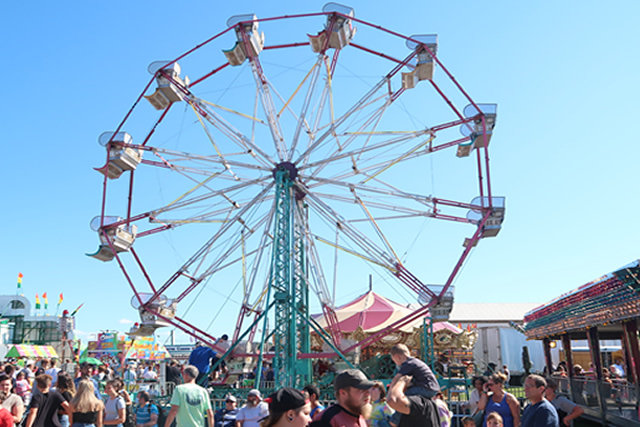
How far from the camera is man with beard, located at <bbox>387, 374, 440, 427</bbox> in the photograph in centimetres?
355

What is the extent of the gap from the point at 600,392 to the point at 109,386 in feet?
30.4

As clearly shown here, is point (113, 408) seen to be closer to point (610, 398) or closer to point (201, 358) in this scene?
point (201, 358)

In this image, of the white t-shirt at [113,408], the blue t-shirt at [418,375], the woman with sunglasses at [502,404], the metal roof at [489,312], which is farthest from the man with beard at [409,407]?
the metal roof at [489,312]

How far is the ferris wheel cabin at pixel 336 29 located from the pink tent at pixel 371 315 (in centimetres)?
1031

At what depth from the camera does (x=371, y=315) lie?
22.6 m

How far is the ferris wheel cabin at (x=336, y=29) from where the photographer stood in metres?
15.3

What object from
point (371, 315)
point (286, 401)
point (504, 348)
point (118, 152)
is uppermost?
point (118, 152)

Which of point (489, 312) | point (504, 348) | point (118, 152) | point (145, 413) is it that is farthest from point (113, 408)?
point (489, 312)

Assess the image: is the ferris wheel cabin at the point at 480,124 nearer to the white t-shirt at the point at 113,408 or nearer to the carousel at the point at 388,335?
the carousel at the point at 388,335

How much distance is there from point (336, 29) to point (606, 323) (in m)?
9.56

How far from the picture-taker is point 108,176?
16594 mm

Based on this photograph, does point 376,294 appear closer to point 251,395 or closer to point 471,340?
point 471,340

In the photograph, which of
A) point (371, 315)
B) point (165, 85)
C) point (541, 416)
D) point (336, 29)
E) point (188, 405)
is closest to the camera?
point (541, 416)

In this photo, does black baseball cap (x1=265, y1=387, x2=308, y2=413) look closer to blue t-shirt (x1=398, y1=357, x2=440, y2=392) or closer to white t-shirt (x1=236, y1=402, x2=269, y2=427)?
blue t-shirt (x1=398, y1=357, x2=440, y2=392)
